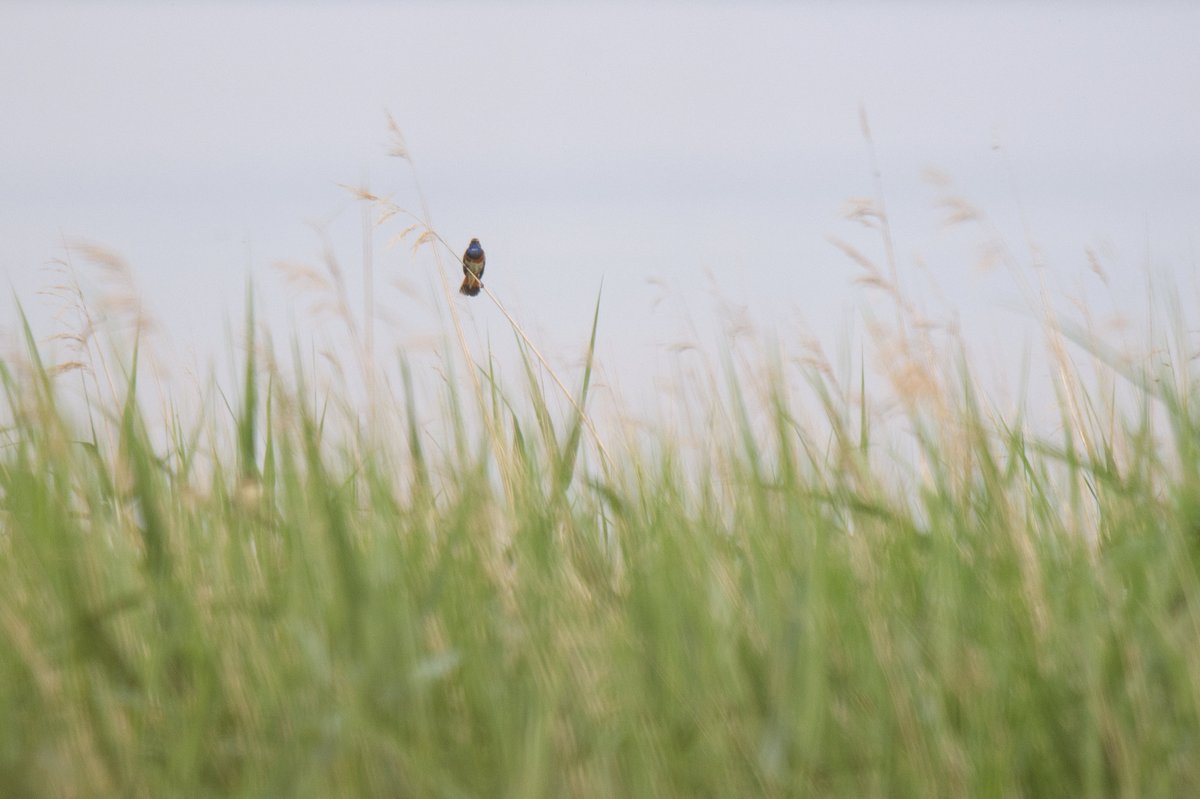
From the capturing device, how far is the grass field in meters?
1.77

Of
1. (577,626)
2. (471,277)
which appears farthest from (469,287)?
(577,626)

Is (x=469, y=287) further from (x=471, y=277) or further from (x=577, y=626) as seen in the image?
(x=577, y=626)

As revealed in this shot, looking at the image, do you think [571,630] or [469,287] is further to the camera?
[469,287]

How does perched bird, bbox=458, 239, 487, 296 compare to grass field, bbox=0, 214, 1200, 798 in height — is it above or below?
above

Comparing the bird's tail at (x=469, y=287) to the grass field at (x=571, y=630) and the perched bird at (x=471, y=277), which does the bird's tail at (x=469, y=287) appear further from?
the grass field at (x=571, y=630)

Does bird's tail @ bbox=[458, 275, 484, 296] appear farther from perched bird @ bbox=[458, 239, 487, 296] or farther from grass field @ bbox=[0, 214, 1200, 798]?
grass field @ bbox=[0, 214, 1200, 798]

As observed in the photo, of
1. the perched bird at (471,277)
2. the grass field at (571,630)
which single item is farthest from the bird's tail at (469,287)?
the grass field at (571,630)

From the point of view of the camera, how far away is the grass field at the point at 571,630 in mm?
1773

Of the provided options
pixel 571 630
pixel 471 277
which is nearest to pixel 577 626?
pixel 571 630

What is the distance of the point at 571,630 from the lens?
1881 millimetres

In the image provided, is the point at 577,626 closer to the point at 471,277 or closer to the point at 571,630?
the point at 571,630

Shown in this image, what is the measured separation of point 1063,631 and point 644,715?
2.17ft

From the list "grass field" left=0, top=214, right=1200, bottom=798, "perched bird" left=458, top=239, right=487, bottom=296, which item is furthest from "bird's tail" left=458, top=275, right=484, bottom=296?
"grass field" left=0, top=214, right=1200, bottom=798

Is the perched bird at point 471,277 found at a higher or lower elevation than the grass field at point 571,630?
higher
